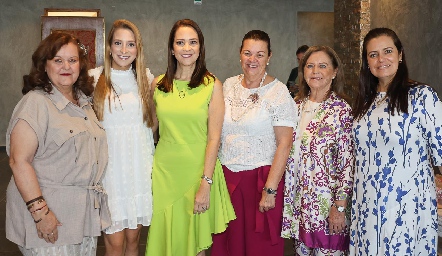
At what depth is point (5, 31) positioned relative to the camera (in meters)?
9.85

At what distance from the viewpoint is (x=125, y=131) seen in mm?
2834

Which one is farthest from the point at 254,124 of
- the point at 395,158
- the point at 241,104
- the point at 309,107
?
the point at 395,158

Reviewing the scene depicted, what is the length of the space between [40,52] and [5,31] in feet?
27.3

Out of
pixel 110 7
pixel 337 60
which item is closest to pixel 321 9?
pixel 110 7

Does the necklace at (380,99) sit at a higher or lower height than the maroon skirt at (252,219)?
higher

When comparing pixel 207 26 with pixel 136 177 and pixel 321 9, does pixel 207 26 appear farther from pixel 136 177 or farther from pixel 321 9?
pixel 136 177

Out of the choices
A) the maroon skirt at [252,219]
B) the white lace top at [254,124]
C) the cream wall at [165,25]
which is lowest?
the maroon skirt at [252,219]

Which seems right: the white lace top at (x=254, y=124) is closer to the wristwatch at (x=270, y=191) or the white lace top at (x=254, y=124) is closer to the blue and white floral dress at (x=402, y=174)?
the wristwatch at (x=270, y=191)

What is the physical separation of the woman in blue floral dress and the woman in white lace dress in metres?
1.17

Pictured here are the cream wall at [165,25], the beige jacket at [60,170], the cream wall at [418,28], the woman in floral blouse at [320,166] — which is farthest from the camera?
the cream wall at [165,25]

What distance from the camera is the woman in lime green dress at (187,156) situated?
2840 mm

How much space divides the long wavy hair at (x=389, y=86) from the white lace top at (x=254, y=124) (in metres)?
0.45

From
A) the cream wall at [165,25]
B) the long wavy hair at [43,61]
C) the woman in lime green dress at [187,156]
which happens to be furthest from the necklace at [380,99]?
the cream wall at [165,25]

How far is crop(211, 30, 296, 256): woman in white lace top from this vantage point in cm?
294
